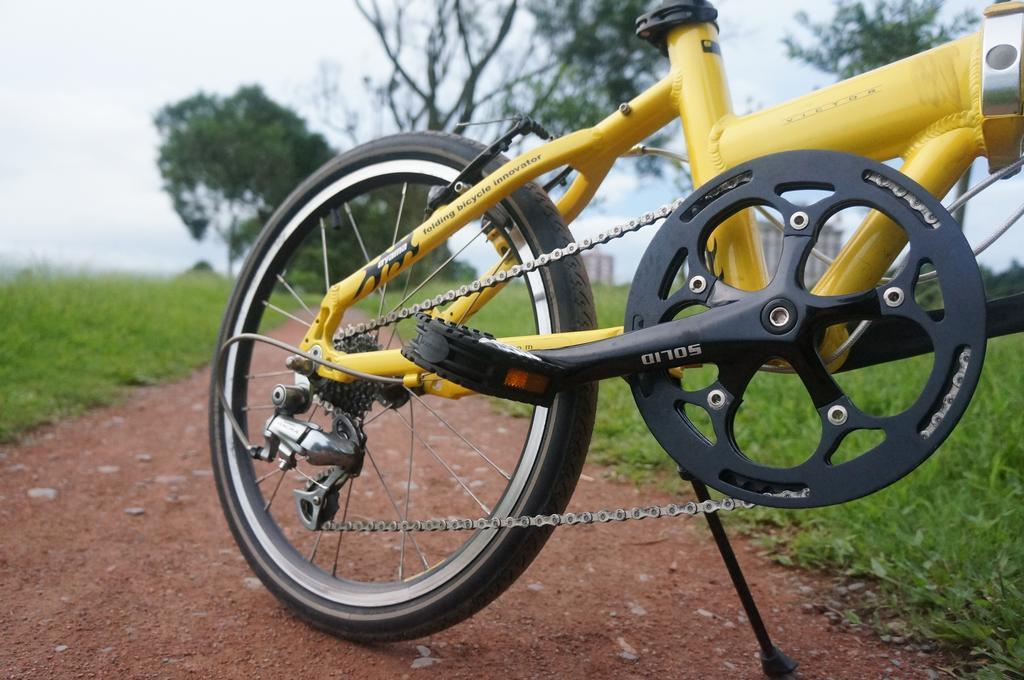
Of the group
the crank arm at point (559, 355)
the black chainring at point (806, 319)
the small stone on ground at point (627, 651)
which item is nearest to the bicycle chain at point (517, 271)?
the black chainring at point (806, 319)

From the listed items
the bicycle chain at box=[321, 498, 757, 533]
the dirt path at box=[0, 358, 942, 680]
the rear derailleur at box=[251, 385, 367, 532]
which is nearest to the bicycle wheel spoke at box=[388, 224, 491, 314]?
the rear derailleur at box=[251, 385, 367, 532]

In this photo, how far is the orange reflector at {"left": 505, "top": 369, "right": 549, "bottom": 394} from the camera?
154 centimetres

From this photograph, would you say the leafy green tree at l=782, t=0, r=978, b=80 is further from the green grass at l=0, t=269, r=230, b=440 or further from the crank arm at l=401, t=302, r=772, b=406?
the green grass at l=0, t=269, r=230, b=440

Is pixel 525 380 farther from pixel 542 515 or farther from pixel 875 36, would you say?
pixel 875 36

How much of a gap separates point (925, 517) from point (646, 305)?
4.99ft

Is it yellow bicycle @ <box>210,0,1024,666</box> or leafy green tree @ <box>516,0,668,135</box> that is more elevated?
leafy green tree @ <box>516,0,668,135</box>

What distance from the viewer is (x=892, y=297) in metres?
1.27

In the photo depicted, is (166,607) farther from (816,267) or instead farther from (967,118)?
(816,267)

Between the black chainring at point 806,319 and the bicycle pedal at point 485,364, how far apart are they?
0.18 metres

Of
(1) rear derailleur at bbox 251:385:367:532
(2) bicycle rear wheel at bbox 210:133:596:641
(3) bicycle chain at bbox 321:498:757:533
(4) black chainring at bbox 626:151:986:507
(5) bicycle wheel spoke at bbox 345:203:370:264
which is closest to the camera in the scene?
(4) black chainring at bbox 626:151:986:507

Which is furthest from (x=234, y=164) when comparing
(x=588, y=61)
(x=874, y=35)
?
(x=874, y=35)

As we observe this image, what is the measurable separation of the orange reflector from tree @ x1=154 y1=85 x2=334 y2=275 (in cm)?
2515

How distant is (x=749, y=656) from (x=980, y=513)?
94 cm

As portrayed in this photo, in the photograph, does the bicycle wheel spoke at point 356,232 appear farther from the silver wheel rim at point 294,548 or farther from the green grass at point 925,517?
the green grass at point 925,517
